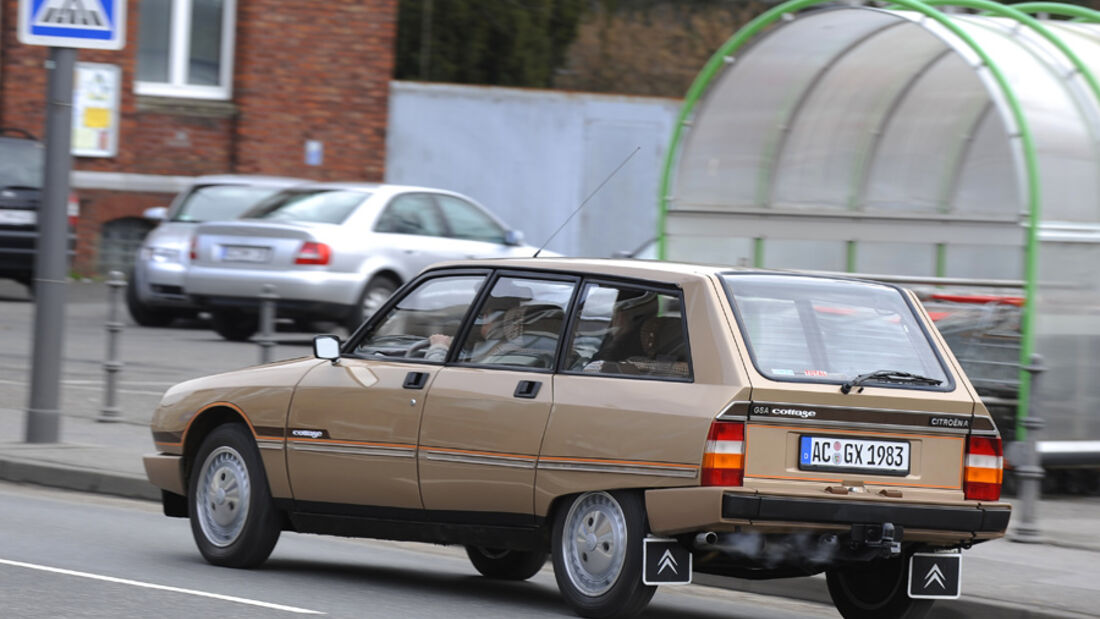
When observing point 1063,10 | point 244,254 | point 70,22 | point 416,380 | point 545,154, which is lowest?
point 416,380

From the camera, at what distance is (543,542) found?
24.8 feet

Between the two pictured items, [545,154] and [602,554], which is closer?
[602,554]

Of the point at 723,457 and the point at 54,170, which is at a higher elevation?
the point at 54,170

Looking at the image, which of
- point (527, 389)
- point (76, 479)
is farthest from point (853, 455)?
point (76, 479)

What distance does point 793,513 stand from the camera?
22.5ft

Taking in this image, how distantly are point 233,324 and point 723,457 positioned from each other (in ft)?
45.4

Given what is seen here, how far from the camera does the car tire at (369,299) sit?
19.0 meters

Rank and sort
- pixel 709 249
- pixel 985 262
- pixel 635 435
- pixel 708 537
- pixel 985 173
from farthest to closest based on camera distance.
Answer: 1. pixel 709 249
2. pixel 985 173
3. pixel 985 262
4. pixel 635 435
5. pixel 708 537

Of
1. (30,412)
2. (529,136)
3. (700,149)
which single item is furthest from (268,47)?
(30,412)

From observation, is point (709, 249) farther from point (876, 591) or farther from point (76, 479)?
point (876, 591)

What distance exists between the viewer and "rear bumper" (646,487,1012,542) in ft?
22.4

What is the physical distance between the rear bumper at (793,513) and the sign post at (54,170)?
21.4ft

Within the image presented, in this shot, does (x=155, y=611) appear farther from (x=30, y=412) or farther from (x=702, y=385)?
(x=30, y=412)

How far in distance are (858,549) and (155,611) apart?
2.62 m
